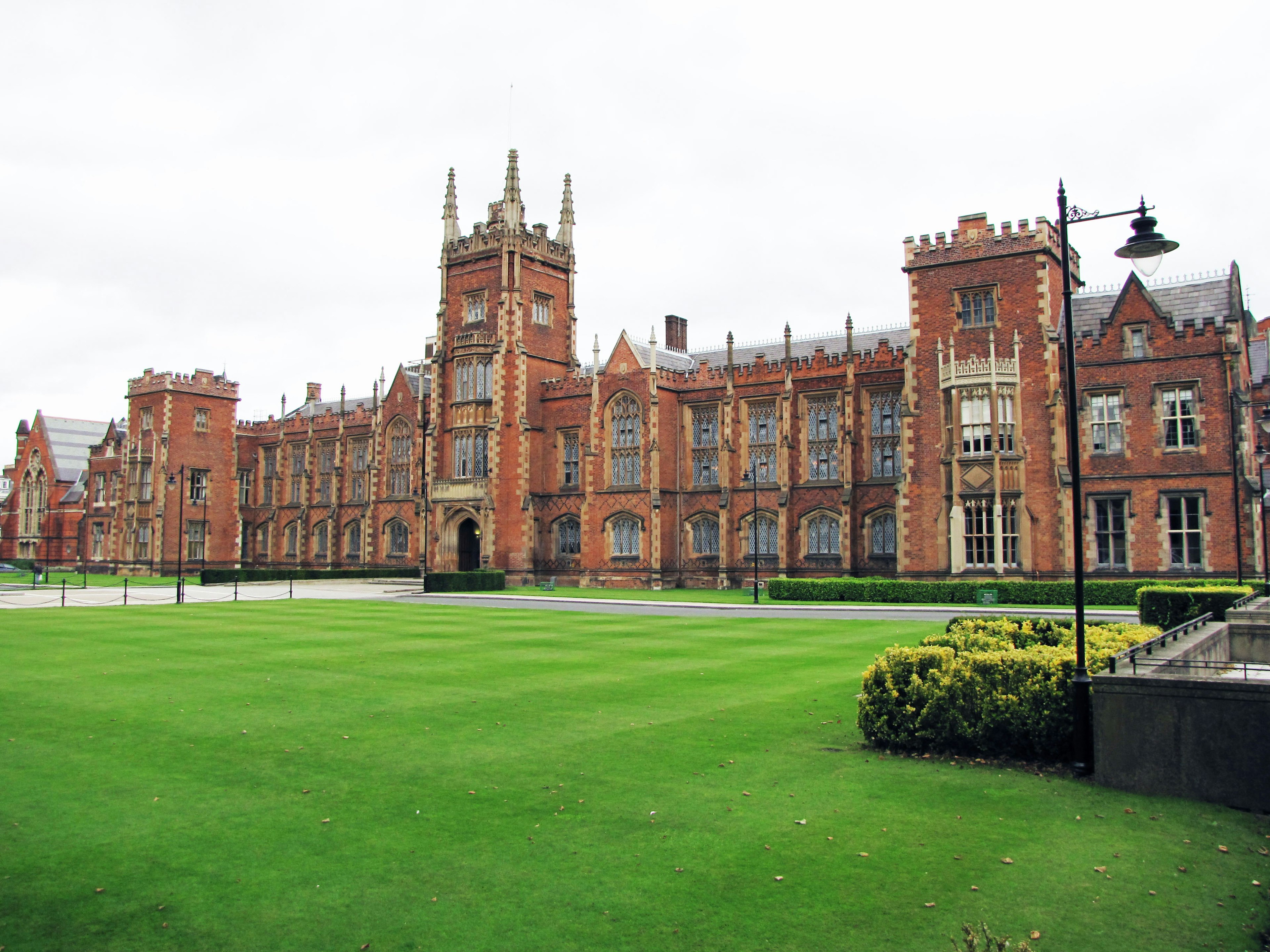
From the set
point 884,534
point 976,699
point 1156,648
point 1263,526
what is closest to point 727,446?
point 884,534

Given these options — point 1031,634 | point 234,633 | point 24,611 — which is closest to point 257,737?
point 1031,634

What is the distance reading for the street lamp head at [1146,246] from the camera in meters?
10.6

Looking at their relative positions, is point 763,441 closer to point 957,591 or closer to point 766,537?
point 766,537

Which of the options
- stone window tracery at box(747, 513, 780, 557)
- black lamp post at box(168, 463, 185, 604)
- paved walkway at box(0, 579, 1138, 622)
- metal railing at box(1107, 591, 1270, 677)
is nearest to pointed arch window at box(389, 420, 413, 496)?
paved walkway at box(0, 579, 1138, 622)

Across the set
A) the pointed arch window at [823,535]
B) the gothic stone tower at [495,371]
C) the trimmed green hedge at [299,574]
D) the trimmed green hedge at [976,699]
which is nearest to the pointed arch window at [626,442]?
the gothic stone tower at [495,371]

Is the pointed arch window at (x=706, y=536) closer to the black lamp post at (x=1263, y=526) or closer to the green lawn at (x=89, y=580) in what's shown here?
the black lamp post at (x=1263, y=526)

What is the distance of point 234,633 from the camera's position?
78.1ft

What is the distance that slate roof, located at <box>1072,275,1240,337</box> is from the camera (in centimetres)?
3519

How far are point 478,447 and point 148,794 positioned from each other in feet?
148

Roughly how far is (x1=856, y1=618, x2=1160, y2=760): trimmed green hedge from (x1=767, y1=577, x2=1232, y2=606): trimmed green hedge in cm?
2213

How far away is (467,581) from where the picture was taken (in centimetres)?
4719

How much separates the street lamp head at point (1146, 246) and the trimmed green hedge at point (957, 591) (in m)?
22.6

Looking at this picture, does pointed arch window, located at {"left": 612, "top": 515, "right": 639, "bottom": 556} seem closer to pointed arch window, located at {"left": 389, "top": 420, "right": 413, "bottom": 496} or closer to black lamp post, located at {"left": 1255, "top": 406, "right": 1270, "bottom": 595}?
pointed arch window, located at {"left": 389, "top": 420, "right": 413, "bottom": 496}

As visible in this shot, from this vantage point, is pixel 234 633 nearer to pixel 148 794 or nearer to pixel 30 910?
pixel 148 794
